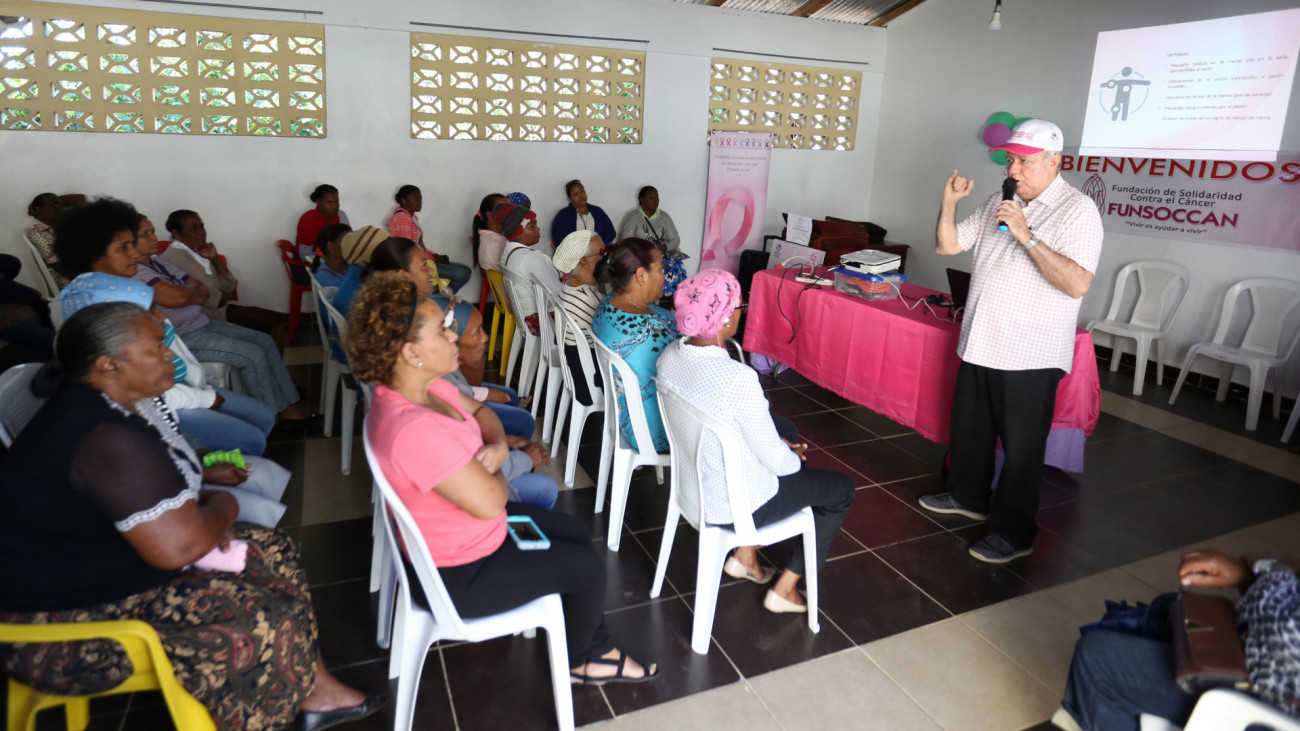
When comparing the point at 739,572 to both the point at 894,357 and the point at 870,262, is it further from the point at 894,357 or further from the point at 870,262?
the point at 870,262

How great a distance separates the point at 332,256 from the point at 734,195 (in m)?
4.29

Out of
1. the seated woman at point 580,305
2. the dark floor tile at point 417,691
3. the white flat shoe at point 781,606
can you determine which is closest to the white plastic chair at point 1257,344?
the white flat shoe at point 781,606

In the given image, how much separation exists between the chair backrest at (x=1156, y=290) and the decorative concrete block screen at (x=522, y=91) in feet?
13.4

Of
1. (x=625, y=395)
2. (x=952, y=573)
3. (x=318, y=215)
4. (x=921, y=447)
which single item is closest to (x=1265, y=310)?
(x=921, y=447)

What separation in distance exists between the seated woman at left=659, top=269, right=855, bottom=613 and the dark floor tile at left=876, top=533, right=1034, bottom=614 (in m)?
0.52

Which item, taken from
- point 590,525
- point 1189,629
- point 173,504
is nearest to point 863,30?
point 590,525

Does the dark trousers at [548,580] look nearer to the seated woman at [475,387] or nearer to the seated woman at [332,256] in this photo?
the seated woman at [475,387]

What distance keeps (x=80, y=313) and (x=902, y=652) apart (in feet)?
7.42

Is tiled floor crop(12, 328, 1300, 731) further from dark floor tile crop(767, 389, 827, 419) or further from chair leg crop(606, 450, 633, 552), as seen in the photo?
dark floor tile crop(767, 389, 827, 419)

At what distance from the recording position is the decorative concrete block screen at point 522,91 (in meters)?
6.02

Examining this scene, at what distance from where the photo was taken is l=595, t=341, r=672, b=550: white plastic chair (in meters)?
2.51

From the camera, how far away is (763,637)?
2268 millimetres

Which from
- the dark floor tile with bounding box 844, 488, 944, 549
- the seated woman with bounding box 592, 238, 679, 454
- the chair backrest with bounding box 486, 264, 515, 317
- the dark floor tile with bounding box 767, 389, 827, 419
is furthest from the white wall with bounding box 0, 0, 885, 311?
the dark floor tile with bounding box 844, 488, 944, 549

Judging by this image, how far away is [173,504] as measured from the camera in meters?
1.46
